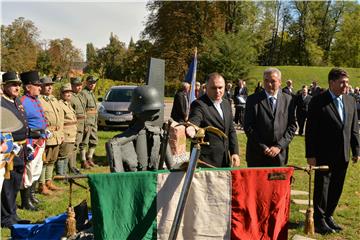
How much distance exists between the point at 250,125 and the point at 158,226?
2360 millimetres

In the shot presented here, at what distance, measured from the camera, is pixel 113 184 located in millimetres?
3174

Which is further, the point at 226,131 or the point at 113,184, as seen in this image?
the point at 226,131

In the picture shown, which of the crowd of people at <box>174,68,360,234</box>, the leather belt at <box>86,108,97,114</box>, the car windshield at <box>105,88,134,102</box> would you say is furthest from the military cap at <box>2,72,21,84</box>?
the car windshield at <box>105,88,134,102</box>

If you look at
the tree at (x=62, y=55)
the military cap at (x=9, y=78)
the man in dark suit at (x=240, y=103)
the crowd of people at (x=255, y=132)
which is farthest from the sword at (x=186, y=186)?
the tree at (x=62, y=55)

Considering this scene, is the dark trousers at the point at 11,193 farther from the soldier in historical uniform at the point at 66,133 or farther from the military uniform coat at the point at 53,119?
the soldier in historical uniform at the point at 66,133

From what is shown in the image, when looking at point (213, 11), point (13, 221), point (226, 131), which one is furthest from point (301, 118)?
point (213, 11)

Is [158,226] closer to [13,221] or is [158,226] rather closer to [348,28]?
[13,221]

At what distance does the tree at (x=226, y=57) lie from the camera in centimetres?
3766

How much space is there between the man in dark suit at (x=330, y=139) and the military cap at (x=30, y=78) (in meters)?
4.20

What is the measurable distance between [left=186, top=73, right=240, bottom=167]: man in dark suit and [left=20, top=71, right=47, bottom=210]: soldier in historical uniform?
114 inches

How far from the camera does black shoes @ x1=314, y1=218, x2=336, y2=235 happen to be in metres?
5.34

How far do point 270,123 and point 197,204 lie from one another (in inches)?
83.8

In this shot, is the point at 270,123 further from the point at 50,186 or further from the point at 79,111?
the point at 79,111

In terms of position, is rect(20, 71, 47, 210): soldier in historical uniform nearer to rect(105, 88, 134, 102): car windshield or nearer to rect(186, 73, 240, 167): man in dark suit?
rect(186, 73, 240, 167): man in dark suit
